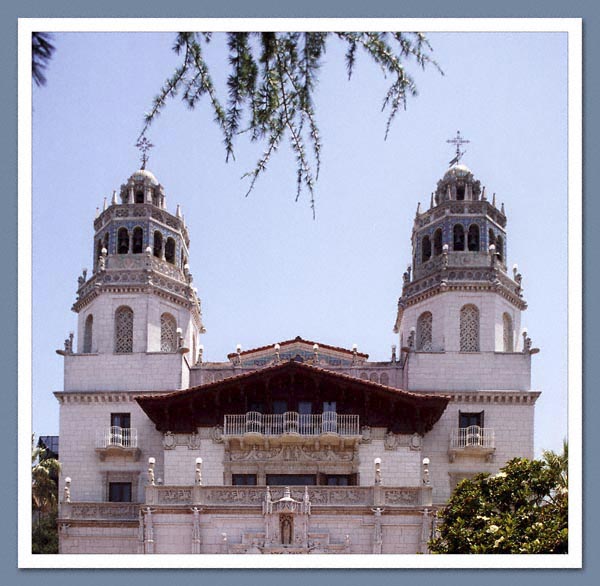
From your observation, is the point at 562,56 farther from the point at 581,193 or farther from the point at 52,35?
the point at 52,35

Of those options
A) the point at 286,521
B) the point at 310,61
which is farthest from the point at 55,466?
the point at 310,61

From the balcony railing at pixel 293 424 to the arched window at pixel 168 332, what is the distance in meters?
2.89

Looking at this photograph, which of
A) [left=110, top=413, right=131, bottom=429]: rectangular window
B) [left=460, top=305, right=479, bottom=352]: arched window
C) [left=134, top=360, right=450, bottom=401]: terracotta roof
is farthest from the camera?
[left=460, top=305, right=479, bottom=352]: arched window

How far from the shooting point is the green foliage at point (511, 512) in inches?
491

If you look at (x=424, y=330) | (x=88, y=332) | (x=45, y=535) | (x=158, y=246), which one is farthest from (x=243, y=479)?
(x=45, y=535)

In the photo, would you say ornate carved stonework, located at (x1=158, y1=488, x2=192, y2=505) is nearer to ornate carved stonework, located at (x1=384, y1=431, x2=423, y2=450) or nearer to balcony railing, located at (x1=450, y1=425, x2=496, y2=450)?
ornate carved stonework, located at (x1=384, y1=431, x2=423, y2=450)

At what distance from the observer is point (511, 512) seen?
45.8 ft

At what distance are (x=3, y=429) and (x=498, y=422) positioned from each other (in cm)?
984

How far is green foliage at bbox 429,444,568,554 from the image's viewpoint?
12461mm

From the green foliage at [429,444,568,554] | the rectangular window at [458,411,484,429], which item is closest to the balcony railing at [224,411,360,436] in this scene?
the rectangular window at [458,411,484,429]

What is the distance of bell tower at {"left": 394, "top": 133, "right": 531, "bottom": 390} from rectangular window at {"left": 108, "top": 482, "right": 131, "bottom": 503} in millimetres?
4552

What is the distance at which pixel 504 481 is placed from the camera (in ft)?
47.1

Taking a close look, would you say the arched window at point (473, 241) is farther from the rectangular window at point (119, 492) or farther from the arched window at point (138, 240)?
the rectangular window at point (119, 492)

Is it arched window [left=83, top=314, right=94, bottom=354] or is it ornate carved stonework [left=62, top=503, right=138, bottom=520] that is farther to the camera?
arched window [left=83, top=314, right=94, bottom=354]
